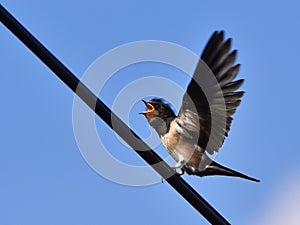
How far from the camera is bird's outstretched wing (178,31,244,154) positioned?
351 inches

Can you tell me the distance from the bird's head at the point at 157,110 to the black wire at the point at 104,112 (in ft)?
14.6

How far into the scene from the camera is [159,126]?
10.6 meters

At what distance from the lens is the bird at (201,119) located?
9.30m

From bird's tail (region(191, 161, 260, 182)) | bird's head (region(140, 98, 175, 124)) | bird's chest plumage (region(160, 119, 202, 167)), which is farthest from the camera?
bird's head (region(140, 98, 175, 124))

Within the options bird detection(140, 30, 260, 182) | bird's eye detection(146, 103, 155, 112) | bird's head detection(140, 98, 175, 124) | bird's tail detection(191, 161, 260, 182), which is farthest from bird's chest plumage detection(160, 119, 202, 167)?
bird's eye detection(146, 103, 155, 112)

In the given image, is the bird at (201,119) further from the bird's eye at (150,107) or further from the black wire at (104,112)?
the black wire at (104,112)

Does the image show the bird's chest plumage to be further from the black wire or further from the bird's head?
the black wire

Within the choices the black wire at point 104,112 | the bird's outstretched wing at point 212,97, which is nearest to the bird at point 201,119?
the bird's outstretched wing at point 212,97

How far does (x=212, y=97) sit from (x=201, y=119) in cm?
46

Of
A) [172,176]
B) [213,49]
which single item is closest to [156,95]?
[213,49]

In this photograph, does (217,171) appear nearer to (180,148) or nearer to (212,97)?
(180,148)

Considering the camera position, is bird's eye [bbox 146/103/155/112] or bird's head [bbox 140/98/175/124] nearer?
bird's head [bbox 140/98/175/124]

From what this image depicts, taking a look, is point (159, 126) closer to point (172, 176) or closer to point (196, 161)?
point (196, 161)

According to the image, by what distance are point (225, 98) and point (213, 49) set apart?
1107 millimetres
